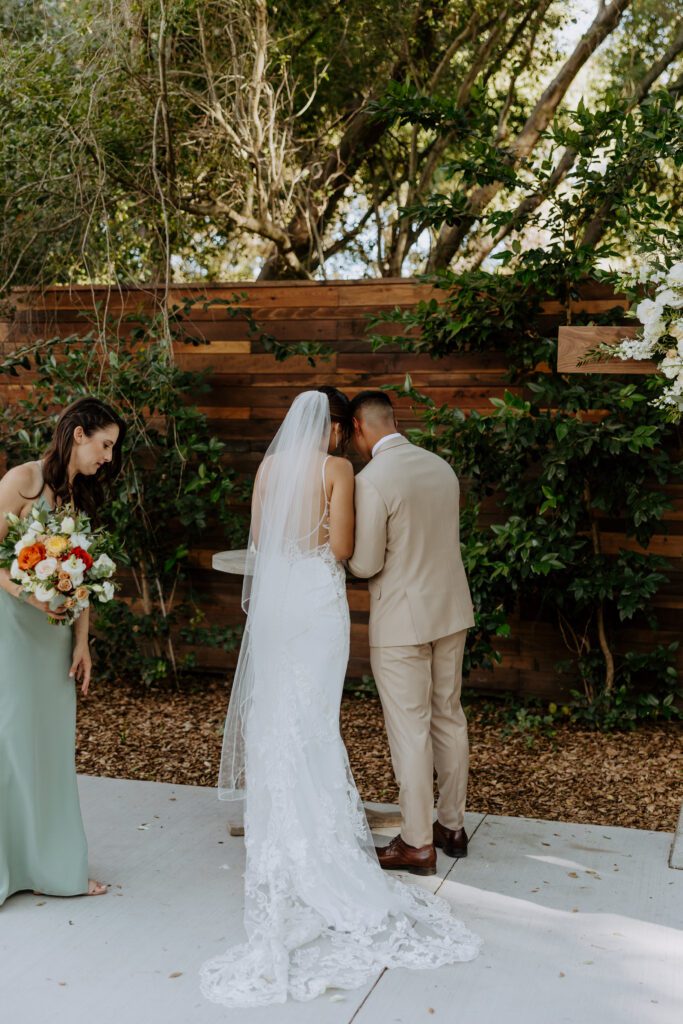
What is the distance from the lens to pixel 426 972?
302cm

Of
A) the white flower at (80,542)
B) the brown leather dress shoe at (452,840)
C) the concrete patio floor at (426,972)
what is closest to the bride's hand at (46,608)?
the white flower at (80,542)

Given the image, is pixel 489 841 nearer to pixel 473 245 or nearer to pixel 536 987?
pixel 536 987

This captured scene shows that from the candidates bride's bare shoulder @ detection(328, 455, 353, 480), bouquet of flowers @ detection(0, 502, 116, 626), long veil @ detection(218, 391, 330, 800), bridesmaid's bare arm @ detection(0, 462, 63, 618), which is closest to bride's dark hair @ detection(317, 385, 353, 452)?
long veil @ detection(218, 391, 330, 800)

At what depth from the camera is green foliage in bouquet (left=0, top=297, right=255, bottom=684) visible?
5.79 meters

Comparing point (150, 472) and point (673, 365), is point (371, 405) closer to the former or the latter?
point (673, 365)

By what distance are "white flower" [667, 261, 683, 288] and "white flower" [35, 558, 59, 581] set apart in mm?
2426

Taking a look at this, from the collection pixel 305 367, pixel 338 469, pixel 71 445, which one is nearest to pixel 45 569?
pixel 71 445

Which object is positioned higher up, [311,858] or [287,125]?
[287,125]

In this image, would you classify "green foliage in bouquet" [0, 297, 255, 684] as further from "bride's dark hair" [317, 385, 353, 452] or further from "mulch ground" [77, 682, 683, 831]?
"bride's dark hair" [317, 385, 353, 452]

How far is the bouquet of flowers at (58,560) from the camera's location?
3.28 m

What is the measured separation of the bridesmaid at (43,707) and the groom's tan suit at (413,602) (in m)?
1.00

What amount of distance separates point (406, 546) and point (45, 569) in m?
1.33

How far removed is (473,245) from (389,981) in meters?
6.22

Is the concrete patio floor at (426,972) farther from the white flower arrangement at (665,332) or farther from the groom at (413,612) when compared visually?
the white flower arrangement at (665,332)
